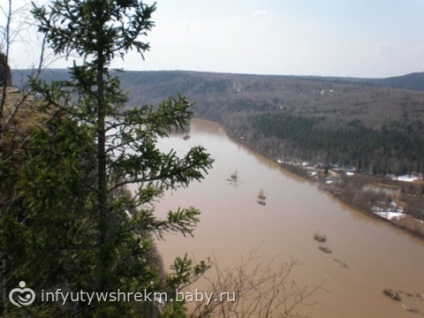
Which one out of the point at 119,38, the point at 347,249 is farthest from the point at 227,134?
the point at 119,38

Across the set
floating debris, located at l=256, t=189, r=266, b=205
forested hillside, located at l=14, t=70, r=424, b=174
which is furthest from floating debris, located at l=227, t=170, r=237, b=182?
forested hillside, located at l=14, t=70, r=424, b=174

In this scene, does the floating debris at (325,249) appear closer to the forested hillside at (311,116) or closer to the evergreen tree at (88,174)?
the forested hillside at (311,116)

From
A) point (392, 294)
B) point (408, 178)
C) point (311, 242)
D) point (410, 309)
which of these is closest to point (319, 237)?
point (311, 242)

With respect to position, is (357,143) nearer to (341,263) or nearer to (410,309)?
(341,263)

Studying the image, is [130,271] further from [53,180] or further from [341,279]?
[341,279]

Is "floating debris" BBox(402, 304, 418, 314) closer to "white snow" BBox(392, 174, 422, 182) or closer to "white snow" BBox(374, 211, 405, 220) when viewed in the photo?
"white snow" BBox(374, 211, 405, 220)
